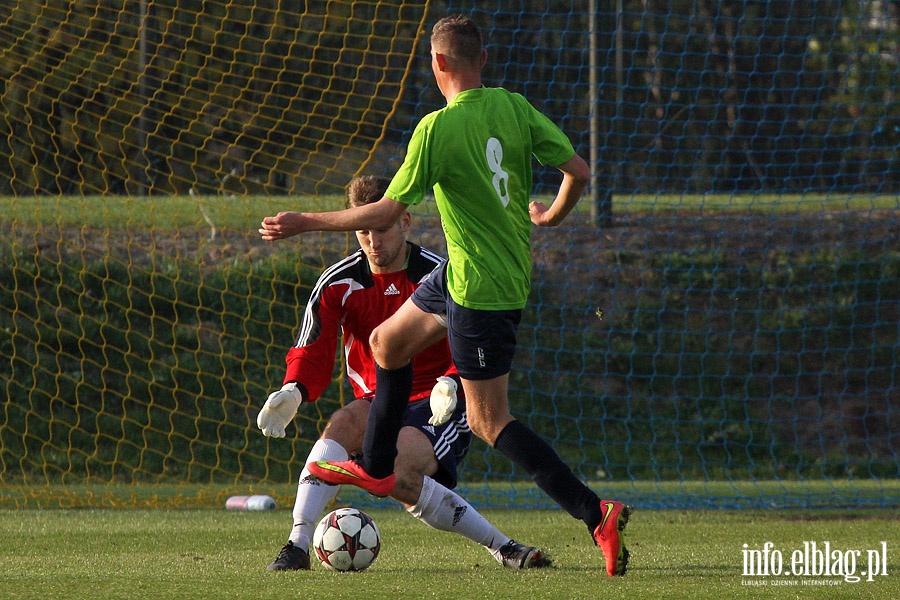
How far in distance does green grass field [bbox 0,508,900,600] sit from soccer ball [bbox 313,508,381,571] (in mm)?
55

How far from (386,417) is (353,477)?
0.83 feet

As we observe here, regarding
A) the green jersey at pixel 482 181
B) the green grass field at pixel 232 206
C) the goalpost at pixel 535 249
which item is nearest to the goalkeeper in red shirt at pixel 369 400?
the green jersey at pixel 482 181

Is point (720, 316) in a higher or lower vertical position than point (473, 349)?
lower

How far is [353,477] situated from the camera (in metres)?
4.04

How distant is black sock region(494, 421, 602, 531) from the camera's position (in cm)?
370

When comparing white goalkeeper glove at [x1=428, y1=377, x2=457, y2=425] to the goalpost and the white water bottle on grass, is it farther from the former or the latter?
the goalpost

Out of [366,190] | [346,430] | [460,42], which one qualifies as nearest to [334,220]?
[460,42]

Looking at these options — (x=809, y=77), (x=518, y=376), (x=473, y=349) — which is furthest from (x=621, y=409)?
(x=473, y=349)

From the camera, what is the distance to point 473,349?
12.3 ft

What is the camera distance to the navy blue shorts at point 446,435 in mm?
4527

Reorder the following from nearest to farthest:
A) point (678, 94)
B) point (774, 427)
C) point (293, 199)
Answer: point (293, 199) < point (774, 427) < point (678, 94)

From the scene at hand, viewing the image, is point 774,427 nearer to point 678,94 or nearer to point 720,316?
point 720,316

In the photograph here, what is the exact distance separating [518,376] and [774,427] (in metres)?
2.15

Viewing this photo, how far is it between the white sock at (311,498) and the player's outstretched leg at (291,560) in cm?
3
